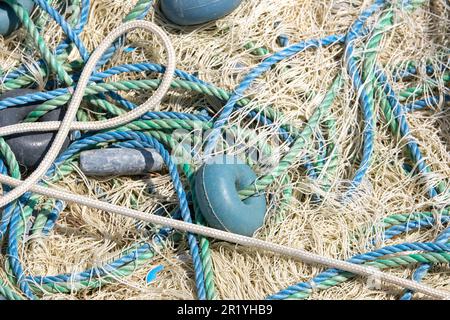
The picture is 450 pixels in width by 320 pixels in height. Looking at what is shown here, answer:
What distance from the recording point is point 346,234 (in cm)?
227

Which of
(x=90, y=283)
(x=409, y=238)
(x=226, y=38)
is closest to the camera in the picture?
(x=90, y=283)

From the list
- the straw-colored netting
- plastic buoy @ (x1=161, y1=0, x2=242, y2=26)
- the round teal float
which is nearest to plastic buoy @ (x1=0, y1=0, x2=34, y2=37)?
the straw-colored netting

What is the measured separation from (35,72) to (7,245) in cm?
58

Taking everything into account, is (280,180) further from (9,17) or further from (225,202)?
(9,17)

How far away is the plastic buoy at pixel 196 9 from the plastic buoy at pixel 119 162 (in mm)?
493

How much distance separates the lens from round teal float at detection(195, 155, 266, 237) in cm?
216

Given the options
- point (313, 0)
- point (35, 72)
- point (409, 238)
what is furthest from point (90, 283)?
point (313, 0)

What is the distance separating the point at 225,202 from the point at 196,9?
71cm

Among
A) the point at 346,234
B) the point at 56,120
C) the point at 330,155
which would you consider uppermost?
the point at 56,120

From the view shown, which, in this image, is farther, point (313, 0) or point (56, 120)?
point (313, 0)

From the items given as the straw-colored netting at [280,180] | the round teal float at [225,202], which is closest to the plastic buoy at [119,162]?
the straw-colored netting at [280,180]

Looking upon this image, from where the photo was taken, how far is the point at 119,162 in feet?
7.52

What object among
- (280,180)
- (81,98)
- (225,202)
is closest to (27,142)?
(81,98)

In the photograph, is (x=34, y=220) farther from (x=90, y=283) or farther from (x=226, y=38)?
(x=226, y=38)
